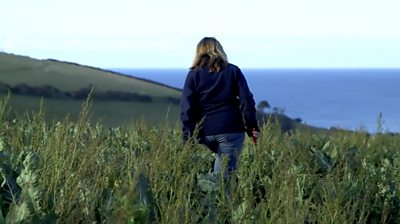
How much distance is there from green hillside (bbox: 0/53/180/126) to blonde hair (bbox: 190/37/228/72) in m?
18.5

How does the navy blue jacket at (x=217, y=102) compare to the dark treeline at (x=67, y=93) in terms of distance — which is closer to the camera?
the navy blue jacket at (x=217, y=102)

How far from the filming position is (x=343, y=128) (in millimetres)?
15375

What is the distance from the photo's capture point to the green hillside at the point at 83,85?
2798 centimetres

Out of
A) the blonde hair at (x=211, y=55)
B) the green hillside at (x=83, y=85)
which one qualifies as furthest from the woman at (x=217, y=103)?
the green hillside at (x=83, y=85)

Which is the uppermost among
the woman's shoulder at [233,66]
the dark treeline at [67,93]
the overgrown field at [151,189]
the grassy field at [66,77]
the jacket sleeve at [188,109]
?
the woman's shoulder at [233,66]

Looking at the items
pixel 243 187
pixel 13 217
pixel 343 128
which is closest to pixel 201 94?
pixel 243 187

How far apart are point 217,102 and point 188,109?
338 mm

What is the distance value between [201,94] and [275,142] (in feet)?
6.70

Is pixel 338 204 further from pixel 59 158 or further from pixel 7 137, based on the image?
pixel 7 137

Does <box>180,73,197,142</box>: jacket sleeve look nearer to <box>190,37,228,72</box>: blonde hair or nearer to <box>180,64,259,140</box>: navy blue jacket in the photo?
<box>180,64,259,140</box>: navy blue jacket

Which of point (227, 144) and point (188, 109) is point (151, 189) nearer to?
point (188, 109)

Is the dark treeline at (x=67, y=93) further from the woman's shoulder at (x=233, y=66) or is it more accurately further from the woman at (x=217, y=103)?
the woman's shoulder at (x=233, y=66)

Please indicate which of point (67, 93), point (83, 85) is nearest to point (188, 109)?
point (67, 93)

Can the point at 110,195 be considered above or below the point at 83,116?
below
